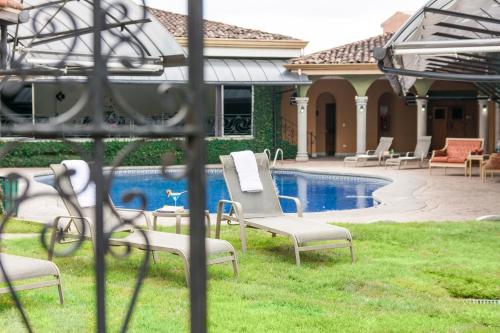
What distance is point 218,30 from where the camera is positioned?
2959cm

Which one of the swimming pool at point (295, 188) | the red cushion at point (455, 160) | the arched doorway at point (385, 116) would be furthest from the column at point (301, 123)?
the red cushion at point (455, 160)

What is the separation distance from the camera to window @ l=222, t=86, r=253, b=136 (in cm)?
2722

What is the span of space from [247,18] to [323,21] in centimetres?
526

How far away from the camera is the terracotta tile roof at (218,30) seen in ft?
92.9

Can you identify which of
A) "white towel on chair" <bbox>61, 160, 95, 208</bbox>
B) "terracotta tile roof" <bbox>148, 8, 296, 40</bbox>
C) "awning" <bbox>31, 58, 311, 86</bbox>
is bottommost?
"white towel on chair" <bbox>61, 160, 95, 208</bbox>

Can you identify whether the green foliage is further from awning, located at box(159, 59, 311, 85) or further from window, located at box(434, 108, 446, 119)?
window, located at box(434, 108, 446, 119)

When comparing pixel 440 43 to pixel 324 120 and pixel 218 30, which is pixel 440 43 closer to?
pixel 218 30

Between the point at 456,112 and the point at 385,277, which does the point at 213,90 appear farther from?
the point at 385,277

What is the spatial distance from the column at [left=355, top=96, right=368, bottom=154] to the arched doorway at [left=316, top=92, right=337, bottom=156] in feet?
12.1

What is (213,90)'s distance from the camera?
28797 millimetres

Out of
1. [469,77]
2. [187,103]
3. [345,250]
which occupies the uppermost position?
[469,77]

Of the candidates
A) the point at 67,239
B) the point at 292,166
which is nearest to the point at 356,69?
the point at 292,166

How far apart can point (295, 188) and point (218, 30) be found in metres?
11.7

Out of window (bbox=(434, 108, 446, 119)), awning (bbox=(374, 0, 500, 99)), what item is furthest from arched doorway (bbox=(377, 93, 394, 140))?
awning (bbox=(374, 0, 500, 99))
